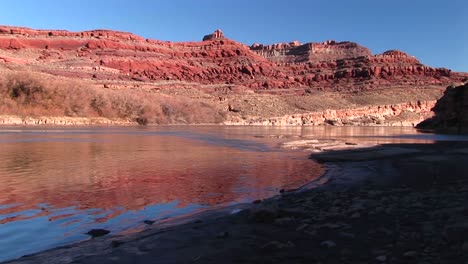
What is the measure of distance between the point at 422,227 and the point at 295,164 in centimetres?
1135

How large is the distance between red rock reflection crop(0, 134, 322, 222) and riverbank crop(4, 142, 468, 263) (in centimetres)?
226

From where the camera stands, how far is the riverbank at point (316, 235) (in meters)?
5.16

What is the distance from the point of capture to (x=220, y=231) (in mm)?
6695

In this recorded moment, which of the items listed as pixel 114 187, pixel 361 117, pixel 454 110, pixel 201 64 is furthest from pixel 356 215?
pixel 201 64

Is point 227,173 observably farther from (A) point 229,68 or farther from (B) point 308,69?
(B) point 308,69

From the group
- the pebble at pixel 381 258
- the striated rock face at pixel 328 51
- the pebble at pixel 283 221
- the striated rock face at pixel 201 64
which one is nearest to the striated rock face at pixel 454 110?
the pebble at pixel 283 221

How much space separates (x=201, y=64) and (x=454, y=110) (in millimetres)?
95212

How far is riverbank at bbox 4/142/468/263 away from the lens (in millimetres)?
5160

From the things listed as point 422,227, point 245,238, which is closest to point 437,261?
point 422,227

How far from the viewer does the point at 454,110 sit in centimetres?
5659

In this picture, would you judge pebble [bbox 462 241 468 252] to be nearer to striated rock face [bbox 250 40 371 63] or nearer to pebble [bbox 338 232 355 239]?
pebble [bbox 338 232 355 239]

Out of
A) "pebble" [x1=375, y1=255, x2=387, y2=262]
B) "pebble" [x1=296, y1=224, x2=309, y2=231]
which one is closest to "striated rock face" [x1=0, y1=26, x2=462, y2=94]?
"pebble" [x1=296, y1=224, x2=309, y2=231]

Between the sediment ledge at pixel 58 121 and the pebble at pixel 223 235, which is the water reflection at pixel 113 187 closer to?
the pebble at pixel 223 235

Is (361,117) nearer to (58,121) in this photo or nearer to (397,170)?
(58,121)
